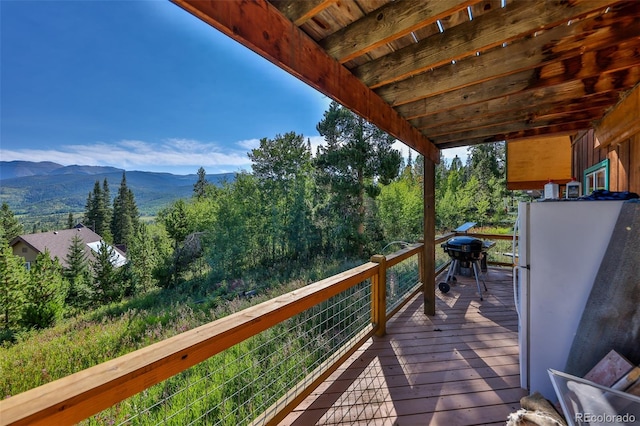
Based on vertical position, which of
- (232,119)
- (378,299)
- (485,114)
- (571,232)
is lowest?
(378,299)

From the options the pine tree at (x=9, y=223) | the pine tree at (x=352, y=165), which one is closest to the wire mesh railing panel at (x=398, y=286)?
the pine tree at (x=352, y=165)

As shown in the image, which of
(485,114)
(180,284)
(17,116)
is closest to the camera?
(485,114)

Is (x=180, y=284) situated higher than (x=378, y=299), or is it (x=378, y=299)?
(x=378, y=299)

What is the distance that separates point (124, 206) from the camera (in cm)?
3453

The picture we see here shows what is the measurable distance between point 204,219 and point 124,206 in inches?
985

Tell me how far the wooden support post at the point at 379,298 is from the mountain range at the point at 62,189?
17283mm

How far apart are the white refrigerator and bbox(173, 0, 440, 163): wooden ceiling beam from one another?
1415 millimetres

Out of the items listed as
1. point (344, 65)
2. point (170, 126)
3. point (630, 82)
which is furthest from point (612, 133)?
point (170, 126)

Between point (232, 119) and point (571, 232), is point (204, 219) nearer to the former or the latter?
point (571, 232)

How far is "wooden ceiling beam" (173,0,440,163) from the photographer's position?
A: 88 cm

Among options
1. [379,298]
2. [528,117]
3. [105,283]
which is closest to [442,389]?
[379,298]

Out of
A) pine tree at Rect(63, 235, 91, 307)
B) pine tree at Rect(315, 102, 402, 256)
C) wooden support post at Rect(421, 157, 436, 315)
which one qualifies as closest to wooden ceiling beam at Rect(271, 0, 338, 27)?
wooden support post at Rect(421, 157, 436, 315)

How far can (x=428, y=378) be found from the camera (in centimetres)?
218

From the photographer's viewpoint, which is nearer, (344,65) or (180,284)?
(344,65)
